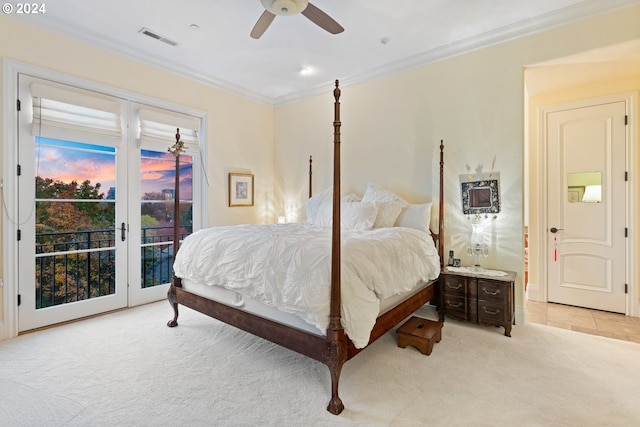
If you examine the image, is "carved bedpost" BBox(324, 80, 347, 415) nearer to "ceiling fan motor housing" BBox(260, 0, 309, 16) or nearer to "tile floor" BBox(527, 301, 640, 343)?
"ceiling fan motor housing" BBox(260, 0, 309, 16)

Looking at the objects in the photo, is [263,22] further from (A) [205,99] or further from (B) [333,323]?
(B) [333,323]

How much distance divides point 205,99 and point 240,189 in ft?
4.75

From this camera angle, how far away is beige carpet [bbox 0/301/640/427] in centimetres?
192

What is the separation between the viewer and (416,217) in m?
3.70

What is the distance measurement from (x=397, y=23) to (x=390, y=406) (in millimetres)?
3467

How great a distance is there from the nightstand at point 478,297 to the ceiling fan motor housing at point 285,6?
291cm

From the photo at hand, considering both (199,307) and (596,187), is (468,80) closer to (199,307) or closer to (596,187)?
(596,187)

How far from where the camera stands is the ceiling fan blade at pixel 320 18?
8.27 feet

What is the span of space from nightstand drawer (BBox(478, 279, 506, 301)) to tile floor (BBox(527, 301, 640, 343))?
2.73ft

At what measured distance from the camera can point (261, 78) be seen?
15.5 feet

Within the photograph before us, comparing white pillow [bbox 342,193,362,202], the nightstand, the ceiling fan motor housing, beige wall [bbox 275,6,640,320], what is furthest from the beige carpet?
the ceiling fan motor housing

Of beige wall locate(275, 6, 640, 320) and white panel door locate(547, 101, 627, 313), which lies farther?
white panel door locate(547, 101, 627, 313)

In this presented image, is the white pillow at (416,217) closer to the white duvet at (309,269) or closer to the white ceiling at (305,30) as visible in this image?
the white duvet at (309,269)

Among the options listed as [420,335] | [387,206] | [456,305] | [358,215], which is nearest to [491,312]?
[456,305]
